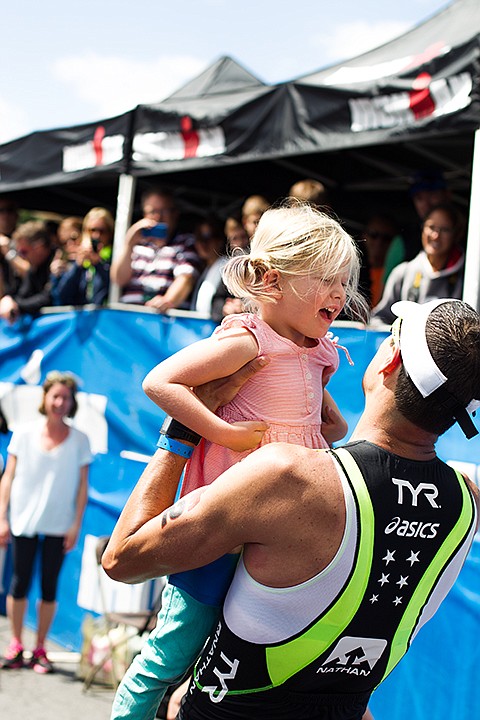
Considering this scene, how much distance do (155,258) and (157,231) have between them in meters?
0.21

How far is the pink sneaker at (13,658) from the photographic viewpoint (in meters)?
5.91

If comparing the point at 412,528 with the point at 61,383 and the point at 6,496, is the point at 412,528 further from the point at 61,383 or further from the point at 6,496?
the point at 6,496

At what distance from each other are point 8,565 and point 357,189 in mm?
4512

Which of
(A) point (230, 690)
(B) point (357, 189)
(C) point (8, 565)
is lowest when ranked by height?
(C) point (8, 565)

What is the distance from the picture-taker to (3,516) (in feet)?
21.2

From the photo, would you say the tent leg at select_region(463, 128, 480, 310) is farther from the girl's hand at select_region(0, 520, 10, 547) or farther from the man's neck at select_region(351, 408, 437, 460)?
the girl's hand at select_region(0, 520, 10, 547)

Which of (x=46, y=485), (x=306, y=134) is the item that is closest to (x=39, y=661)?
(x=46, y=485)

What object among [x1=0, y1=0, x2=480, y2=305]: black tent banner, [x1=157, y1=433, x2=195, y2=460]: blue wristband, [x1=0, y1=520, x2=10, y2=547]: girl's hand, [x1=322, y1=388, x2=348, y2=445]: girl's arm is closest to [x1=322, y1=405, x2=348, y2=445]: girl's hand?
[x1=322, y1=388, x2=348, y2=445]: girl's arm

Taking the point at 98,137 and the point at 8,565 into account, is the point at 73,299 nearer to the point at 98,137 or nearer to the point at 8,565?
the point at 98,137

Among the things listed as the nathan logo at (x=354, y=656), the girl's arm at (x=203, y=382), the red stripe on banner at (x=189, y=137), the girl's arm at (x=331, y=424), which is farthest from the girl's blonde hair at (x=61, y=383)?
the nathan logo at (x=354, y=656)

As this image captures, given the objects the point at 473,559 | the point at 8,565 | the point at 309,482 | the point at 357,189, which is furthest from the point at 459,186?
the point at 309,482

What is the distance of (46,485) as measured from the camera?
20.5 ft

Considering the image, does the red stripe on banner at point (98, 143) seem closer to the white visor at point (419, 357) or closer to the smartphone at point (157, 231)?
the smartphone at point (157, 231)

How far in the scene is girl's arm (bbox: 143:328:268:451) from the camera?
6.98 feet
